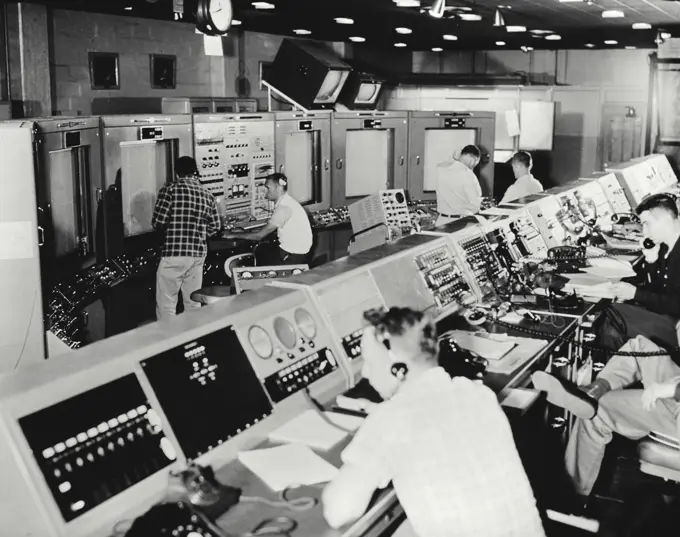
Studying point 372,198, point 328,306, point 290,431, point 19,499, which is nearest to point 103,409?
point 19,499

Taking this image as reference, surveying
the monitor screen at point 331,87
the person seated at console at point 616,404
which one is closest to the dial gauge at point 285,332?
the person seated at console at point 616,404

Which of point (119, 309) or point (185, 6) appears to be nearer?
point (119, 309)

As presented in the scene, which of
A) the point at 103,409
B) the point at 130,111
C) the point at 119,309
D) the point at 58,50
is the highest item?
the point at 58,50

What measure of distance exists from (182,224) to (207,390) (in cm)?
376

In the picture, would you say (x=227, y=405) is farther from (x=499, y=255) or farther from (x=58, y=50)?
(x=58, y=50)

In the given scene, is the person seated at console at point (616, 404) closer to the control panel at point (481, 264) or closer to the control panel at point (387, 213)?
the control panel at point (481, 264)

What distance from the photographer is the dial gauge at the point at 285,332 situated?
291cm

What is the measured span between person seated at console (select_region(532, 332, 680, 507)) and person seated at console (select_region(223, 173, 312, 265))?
10.3 feet

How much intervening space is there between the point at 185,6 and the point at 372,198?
267cm

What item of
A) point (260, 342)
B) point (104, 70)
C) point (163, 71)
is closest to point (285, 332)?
point (260, 342)

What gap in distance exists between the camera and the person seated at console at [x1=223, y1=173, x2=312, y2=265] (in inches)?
258

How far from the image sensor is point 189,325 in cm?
261

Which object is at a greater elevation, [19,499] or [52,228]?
[52,228]

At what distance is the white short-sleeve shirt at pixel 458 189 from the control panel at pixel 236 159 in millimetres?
1730
